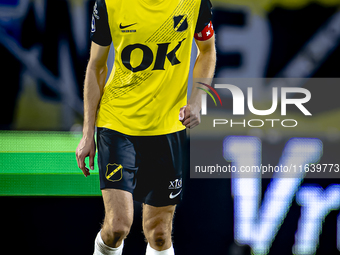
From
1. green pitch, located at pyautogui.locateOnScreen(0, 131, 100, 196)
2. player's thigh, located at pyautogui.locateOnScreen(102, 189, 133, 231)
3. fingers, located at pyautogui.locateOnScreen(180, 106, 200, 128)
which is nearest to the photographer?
player's thigh, located at pyautogui.locateOnScreen(102, 189, 133, 231)

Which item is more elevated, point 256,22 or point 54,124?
point 256,22

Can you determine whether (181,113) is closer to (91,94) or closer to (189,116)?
(189,116)

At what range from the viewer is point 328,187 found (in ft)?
8.79

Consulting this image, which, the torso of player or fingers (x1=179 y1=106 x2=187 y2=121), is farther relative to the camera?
fingers (x1=179 y1=106 x2=187 y2=121)

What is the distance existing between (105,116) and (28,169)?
2.78 feet

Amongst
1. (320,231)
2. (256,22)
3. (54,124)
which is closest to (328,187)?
(320,231)

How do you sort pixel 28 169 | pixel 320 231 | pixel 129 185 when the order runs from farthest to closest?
pixel 320 231
pixel 28 169
pixel 129 185

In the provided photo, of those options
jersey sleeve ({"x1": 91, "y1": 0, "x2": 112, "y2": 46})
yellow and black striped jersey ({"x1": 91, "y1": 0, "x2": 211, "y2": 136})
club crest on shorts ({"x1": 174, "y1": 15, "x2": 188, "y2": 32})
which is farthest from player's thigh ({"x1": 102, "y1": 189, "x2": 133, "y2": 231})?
club crest on shorts ({"x1": 174, "y1": 15, "x2": 188, "y2": 32})

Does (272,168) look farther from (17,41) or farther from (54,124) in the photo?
(17,41)

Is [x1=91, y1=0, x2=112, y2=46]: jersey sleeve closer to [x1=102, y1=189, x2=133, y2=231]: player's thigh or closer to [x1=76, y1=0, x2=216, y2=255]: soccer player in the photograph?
[x1=76, y1=0, x2=216, y2=255]: soccer player

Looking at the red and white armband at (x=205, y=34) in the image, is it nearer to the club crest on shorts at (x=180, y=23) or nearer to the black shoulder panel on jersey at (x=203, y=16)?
the black shoulder panel on jersey at (x=203, y=16)

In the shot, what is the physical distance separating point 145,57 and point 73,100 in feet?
2.79

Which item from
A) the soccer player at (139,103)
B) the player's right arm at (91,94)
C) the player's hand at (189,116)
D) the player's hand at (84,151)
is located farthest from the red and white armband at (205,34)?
the player's hand at (84,151)

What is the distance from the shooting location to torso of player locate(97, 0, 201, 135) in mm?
1925
